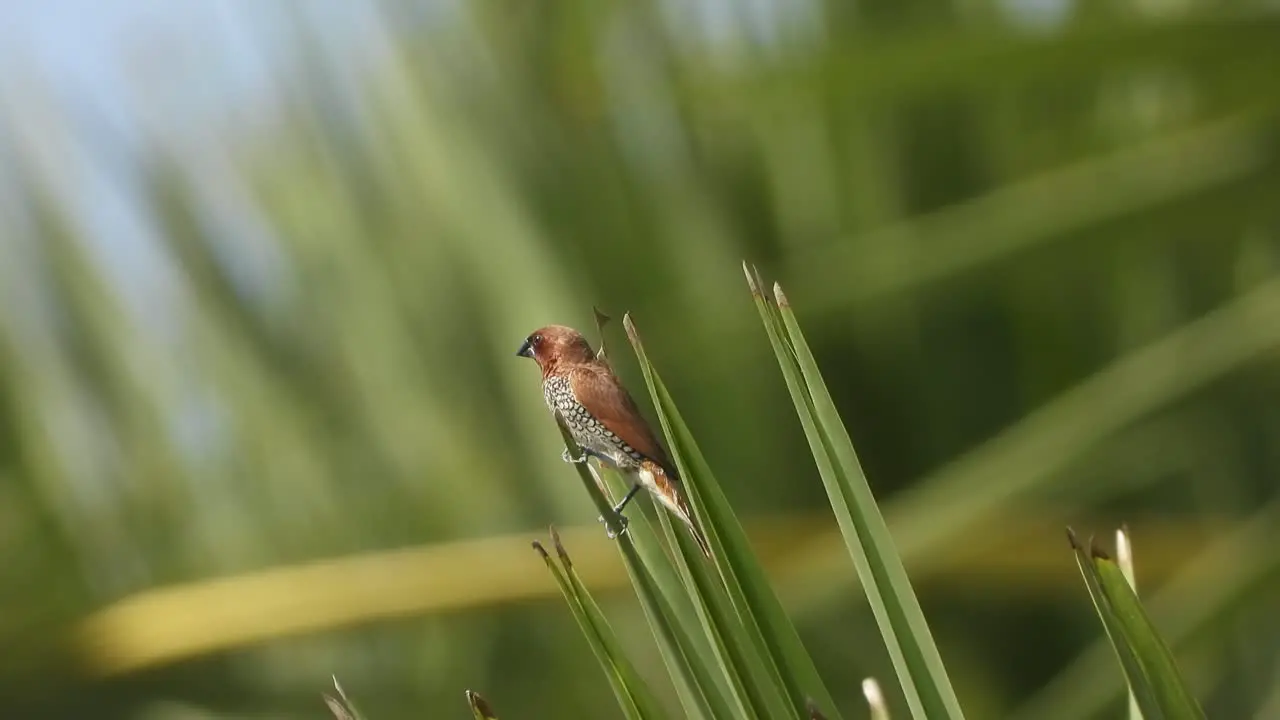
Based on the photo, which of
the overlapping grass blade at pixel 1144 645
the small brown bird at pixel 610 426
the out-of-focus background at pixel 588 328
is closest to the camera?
the overlapping grass blade at pixel 1144 645

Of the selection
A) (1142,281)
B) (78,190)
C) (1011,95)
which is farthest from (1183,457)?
(78,190)

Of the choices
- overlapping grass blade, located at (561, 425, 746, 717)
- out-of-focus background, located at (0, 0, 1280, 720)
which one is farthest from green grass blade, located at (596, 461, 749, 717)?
out-of-focus background, located at (0, 0, 1280, 720)

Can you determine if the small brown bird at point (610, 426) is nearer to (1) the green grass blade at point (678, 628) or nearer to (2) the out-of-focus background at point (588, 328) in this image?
(1) the green grass blade at point (678, 628)

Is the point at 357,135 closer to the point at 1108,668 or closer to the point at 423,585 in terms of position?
the point at 423,585

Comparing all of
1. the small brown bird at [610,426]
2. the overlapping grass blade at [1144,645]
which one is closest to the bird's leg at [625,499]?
the small brown bird at [610,426]

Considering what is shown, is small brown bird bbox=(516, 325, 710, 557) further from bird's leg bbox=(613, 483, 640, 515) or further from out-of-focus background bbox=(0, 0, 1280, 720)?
out-of-focus background bbox=(0, 0, 1280, 720)

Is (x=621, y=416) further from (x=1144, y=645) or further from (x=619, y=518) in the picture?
(x=1144, y=645)
